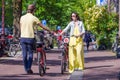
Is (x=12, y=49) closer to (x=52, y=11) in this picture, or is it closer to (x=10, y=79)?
(x=10, y=79)

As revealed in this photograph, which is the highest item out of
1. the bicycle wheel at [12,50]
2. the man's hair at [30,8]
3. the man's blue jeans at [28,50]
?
the man's hair at [30,8]

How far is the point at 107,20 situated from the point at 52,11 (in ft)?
68.8

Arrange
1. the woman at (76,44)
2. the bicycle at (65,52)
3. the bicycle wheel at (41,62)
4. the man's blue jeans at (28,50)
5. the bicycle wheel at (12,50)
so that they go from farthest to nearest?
the bicycle wheel at (12,50) < the woman at (76,44) < the bicycle at (65,52) < the man's blue jeans at (28,50) < the bicycle wheel at (41,62)

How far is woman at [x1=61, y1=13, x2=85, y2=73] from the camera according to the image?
1606 centimetres

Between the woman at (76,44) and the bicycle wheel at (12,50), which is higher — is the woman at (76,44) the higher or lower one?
the higher one

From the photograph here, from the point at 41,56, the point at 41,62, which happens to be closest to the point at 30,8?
the point at 41,56

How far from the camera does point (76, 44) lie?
16062 mm

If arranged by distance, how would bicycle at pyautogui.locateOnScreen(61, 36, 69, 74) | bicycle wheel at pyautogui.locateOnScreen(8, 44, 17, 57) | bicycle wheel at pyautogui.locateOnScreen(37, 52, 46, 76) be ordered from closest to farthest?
bicycle wheel at pyautogui.locateOnScreen(37, 52, 46, 76) < bicycle at pyautogui.locateOnScreen(61, 36, 69, 74) < bicycle wheel at pyautogui.locateOnScreen(8, 44, 17, 57)

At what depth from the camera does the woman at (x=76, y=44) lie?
16062mm

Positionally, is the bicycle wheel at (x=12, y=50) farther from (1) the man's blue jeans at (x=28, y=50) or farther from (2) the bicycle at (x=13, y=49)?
(1) the man's blue jeans at (x=28, y=50)

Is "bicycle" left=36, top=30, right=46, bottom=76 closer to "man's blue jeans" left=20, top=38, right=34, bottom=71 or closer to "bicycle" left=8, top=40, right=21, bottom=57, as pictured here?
"man's blue jeans" left=20, top=38, right=34, bottom=71

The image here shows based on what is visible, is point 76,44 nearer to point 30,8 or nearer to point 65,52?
point 65,52

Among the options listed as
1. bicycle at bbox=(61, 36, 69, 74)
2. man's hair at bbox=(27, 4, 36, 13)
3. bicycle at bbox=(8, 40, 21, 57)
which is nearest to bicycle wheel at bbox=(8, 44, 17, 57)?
bicycle at bbox=(8, 40, 21, 57)

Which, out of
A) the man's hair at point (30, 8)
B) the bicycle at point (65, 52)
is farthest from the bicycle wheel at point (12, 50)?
the man's hair at point (30, 8)
